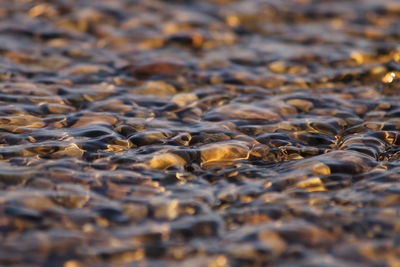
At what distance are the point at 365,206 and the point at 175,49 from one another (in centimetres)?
263

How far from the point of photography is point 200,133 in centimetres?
366

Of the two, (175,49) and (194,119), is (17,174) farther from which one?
(175,49)

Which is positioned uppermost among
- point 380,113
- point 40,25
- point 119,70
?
point 40,25

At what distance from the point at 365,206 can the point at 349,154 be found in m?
0.54

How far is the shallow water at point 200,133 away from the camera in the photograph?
2.60 metres

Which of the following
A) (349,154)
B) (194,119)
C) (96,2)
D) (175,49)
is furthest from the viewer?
(96,2)

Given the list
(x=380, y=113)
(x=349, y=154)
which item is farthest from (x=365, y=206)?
(x=380, y=113)

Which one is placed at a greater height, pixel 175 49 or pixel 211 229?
pixel 175 49

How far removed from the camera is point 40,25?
527cm

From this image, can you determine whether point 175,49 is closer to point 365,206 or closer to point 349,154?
point 349,154

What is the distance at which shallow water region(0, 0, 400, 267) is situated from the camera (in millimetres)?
2596

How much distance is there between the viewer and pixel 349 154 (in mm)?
3363

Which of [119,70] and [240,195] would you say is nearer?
[240,195]

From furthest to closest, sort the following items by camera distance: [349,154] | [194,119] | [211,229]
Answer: [194,119] → [349,154] → [211,229]
